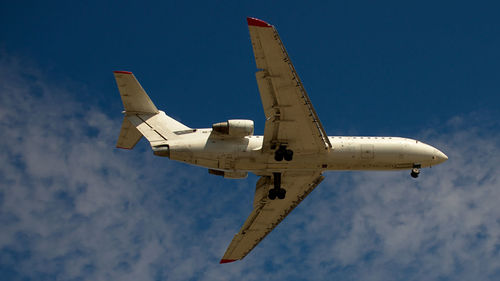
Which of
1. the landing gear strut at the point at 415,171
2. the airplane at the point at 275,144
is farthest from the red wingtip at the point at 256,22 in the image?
the landing gear strut at the point at 415,171

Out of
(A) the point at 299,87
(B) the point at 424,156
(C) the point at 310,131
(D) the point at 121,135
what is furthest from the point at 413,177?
(D) the point at 121,135

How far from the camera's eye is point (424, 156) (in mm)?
45469

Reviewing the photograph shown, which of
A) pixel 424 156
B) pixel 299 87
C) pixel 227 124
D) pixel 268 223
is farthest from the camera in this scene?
pixel 268 223

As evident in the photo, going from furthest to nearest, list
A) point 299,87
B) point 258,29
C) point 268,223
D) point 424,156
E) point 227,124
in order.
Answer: point 268,223 < point 424,156 < point 227,124 < point 299,87 < point 258,29

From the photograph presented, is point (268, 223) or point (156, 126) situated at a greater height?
point (156, 126)

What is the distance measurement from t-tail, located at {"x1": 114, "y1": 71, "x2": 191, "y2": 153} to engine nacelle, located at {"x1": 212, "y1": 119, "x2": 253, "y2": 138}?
288cm

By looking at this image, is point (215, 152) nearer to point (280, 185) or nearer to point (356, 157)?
point (280, 185)

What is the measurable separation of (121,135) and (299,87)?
44.8 ft

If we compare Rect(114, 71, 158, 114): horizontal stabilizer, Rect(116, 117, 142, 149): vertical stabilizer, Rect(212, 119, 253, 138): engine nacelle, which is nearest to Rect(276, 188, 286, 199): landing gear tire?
Rect(212, 119, 253, 138): engine nacelle

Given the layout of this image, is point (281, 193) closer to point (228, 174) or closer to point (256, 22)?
point (228, 174)

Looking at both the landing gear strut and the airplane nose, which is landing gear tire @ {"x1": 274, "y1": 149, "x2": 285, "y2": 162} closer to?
the landing gear strut

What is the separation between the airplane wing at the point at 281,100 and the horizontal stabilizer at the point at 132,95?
357 inches

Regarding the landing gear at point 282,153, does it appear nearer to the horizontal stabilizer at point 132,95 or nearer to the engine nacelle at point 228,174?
the engine nacelle at point 228,174

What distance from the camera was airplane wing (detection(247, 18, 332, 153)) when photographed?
3719cm
